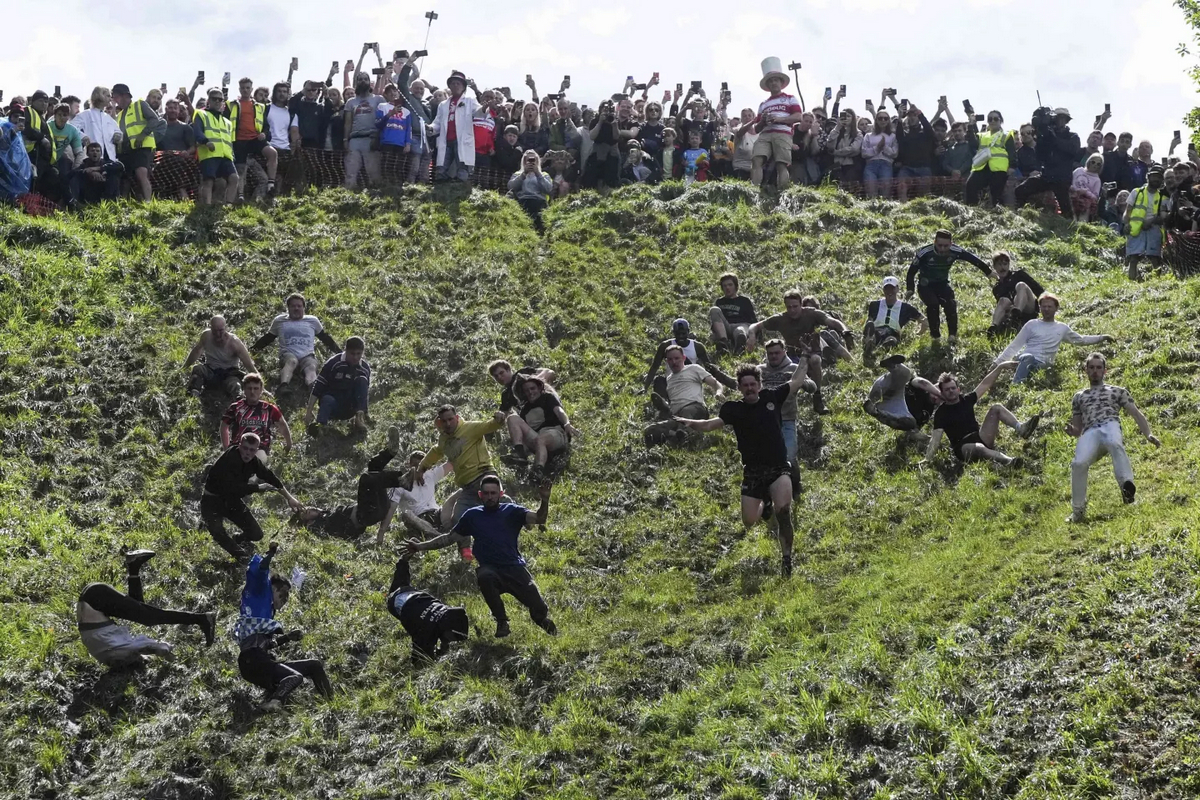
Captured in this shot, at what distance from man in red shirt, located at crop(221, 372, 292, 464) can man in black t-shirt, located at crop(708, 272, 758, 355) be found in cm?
749

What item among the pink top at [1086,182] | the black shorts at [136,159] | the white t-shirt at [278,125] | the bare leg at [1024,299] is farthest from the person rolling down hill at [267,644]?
the pink top at [1086,182]

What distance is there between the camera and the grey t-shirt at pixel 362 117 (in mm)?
27125

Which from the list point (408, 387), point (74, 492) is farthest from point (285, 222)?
point (74, 492)

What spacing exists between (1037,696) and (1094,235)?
1756 centimetres

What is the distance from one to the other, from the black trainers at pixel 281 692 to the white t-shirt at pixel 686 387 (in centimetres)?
773

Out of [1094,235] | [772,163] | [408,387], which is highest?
[772,163]

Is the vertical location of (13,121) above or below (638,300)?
above

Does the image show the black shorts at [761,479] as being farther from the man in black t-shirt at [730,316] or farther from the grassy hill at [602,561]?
the man in black t-shirt at [730,316]

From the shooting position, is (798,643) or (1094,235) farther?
(1094,235)

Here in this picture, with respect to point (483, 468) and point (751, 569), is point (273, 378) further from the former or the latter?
point (751, 569)

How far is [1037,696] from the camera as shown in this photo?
11.8 metres

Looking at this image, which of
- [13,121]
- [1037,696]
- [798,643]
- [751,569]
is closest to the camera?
[1037,696]

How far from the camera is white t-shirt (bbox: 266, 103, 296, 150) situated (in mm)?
26609

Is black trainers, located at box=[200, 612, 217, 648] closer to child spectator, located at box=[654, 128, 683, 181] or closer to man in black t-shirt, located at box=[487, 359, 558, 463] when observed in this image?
man in black t-shirt, located at box=[487, 359, 558, 463]
